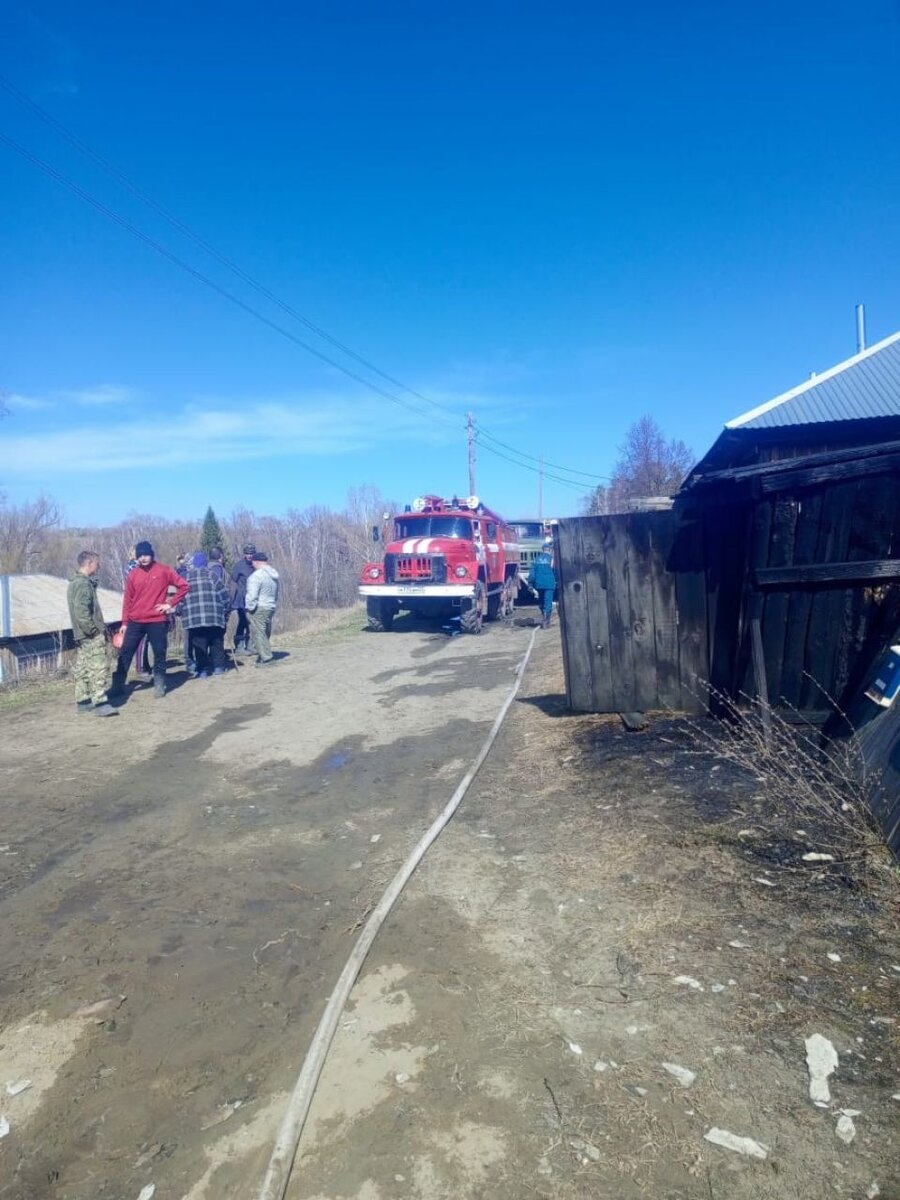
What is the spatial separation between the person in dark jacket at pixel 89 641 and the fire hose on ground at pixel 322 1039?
5.36 metres

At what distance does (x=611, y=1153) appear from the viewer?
213 cm

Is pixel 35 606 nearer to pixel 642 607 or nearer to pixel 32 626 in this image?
pixel 32 626

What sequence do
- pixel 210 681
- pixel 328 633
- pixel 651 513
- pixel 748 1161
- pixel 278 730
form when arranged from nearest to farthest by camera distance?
pixel 748 1161 → pixel 651 513 → pixel 278 730 → pixel 210 681 → pixel 328 633

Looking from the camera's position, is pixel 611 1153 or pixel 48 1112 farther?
pixel 48 1112

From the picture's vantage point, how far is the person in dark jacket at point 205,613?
10.2 metres

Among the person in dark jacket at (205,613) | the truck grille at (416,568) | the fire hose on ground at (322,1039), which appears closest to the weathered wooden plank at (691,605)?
the fire hose on ground at (322,1039)

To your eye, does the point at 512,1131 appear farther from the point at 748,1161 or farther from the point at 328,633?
the point at 328,633

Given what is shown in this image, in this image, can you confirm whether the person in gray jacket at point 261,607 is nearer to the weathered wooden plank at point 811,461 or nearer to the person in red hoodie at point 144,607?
the person in red hoodie at point 144,607

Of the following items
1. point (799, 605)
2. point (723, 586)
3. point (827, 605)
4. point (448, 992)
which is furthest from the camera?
point (723, 586)

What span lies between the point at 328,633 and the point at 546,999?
1414cm

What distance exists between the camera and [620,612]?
21.7 ft

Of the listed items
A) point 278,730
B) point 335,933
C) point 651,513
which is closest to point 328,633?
point 278,730

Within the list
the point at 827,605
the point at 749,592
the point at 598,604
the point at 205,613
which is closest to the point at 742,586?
the point at 749,592

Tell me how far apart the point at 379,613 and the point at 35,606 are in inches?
259
